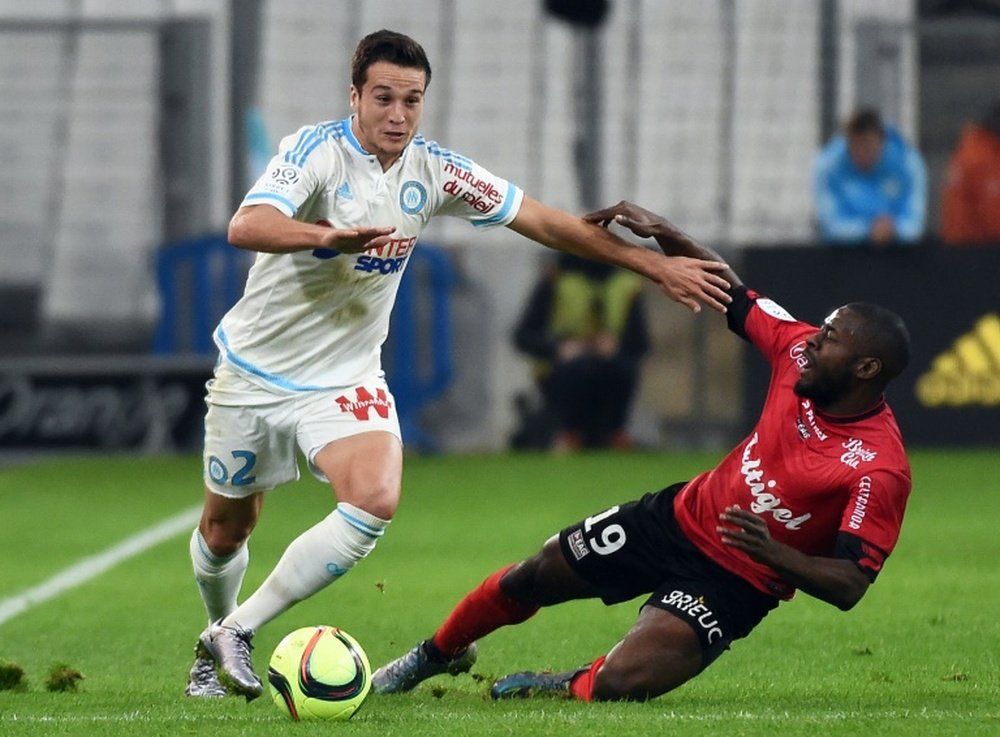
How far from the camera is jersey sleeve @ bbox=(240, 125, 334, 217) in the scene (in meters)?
6.11

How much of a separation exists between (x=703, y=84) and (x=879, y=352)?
11.6 metres

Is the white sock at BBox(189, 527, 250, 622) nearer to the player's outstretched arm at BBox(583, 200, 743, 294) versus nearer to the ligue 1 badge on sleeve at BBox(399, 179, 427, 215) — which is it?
the ligue 1 badge on sleeve at BBox(399, 179, 427, 215)

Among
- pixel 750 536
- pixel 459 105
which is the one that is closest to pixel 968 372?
pixel 459 105

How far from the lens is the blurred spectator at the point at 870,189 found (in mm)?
15438

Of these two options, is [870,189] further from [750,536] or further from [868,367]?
[750,536]

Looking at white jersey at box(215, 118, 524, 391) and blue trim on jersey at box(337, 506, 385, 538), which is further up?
white jersey at box(215, 118, 524, 391)

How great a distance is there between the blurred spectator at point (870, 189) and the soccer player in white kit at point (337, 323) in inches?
358

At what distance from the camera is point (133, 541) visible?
11.0m

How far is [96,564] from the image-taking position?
10.1 m

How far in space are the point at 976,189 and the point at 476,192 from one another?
33.2ft

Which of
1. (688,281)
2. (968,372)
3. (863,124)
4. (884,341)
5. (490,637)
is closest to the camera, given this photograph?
(884,341)

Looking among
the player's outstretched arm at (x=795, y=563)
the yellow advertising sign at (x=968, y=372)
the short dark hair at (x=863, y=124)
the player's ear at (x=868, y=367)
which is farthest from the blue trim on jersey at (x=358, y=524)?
the short dark hair at (x=863, y=124)

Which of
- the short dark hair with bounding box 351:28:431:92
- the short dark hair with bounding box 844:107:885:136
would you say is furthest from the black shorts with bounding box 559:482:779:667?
the short dark hair with bounding box 844:107:885:136

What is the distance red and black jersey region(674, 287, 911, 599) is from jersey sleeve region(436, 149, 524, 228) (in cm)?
92
